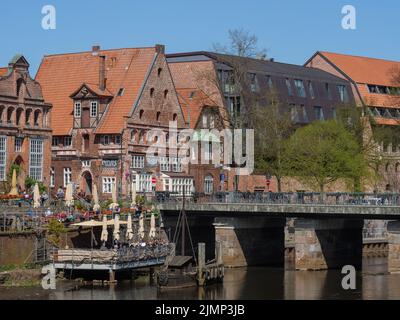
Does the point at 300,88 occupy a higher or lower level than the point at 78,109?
higher

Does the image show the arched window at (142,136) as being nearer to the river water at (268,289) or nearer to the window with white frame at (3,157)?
the window with white frame at (3,157)

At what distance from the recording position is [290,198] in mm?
96062

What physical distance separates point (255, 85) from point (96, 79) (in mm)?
18117

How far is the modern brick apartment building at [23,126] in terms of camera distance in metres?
104

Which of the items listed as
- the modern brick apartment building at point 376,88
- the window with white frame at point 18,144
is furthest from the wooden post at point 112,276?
the modern brick apartment building at point 376,88

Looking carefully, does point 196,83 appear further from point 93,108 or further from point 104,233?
point 104,233

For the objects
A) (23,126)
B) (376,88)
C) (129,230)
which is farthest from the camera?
(376,88)

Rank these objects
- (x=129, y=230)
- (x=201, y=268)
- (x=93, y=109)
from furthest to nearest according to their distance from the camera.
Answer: (x=93, y=109), (x=129, y=230), (x=201, y=268)

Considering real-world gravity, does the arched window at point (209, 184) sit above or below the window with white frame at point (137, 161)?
below

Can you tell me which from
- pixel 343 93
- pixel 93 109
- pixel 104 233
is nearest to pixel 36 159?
pixel 93 109

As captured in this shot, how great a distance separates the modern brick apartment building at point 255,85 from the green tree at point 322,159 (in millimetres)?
5902

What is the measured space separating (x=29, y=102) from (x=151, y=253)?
3037cm

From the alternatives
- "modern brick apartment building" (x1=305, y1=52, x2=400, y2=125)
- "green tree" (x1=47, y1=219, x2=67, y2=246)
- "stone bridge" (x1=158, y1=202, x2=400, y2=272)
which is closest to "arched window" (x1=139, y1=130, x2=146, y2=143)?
"stone bridge" (x1=158, y1=202, x2=400, y2=272)

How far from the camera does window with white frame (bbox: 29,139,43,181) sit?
352 feet
